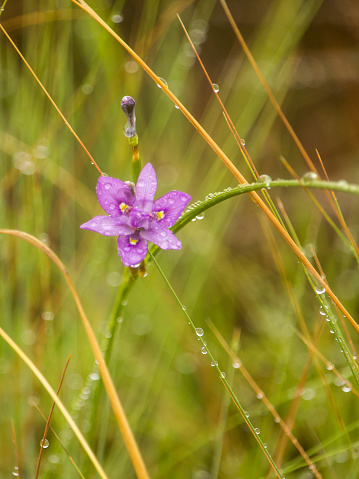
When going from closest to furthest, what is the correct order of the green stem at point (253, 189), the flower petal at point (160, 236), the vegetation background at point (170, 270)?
the green stem at point (253, 189)
the flower petal at point (160, 236)
the vegetation background at point (170, 270)

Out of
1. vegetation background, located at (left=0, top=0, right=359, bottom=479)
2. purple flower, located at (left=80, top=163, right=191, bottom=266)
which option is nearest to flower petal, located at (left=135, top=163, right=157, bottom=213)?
purple flower, located at (left=80, top=163, right=191, bottom=266)

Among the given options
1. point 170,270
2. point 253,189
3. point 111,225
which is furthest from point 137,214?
point 170,270

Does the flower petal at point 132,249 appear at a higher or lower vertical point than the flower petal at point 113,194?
lower

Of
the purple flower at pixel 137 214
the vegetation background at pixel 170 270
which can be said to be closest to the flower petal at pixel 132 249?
the purple flower at pixel 137 214

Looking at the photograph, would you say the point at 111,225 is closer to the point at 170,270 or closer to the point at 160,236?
the point at 160,236

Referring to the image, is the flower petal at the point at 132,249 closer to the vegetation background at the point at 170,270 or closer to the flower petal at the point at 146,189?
the flower petal at the point at 146,189

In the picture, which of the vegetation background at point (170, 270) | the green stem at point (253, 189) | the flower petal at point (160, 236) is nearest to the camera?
the green stem at point (253, 189)
